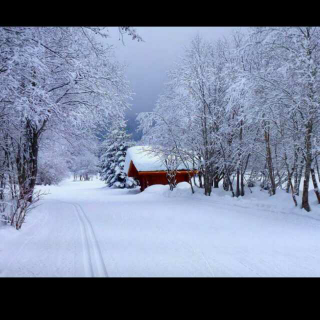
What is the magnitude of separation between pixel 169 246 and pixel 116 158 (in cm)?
3424

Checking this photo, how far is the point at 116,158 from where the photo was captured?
130ft

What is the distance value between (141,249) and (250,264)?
2273 millimetres

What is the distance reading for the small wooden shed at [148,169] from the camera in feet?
91.4

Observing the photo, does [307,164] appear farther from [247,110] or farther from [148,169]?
[148,169]

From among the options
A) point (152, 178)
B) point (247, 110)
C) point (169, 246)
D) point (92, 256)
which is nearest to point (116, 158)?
point (152, 178)

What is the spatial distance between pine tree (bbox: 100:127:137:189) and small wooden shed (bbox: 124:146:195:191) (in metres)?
5.27

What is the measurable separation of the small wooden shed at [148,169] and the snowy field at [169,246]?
16997 mm

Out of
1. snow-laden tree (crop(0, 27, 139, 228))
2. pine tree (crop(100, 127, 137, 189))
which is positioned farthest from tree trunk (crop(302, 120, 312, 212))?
pine tree (crop(100, 127, 137, 189))

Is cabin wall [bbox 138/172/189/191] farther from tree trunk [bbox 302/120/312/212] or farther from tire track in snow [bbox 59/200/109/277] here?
tire track in snow [bbox 59/200/109/277]

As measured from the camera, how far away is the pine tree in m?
38.7

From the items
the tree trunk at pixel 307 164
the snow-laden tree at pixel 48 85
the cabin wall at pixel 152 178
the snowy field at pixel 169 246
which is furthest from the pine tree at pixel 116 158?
the tree trunk at pixel 307 164

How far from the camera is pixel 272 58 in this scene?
1016cm
